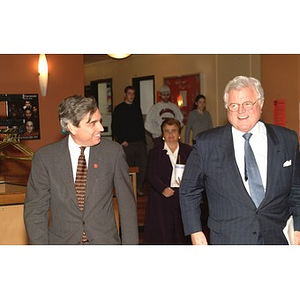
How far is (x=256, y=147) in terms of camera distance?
297 cm

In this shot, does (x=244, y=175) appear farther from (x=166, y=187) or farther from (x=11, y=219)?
(x=166, y=187)

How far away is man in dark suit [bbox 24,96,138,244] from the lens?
3139 mm

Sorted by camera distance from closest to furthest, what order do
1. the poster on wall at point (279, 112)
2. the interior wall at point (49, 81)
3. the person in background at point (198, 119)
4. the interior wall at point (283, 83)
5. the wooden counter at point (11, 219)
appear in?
the wooden counter at point (11, 219) → the interior wall at point (49, 81) → the interior wall at point (283, 83) → the poster on wall at point (279, 112) → the person in background at point (198, 119)

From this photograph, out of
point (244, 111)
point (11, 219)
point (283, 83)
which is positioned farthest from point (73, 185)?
point (283, 83)

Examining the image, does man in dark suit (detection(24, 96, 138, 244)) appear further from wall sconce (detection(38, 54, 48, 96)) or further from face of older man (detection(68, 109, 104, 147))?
wall sconce (detection(38, 54, 48, 96))

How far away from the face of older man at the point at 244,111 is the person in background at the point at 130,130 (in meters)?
6.73

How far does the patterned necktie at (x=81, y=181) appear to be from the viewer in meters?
3.15

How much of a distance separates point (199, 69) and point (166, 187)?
709cm

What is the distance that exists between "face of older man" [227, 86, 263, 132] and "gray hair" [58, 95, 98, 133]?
70 cm

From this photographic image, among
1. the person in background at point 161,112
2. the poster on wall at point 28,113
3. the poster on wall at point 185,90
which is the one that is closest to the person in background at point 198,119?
the person in background at point 161,112

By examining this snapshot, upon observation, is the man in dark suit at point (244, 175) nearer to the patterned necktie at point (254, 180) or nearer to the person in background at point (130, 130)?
the patterned necktie at point (254, 180)
